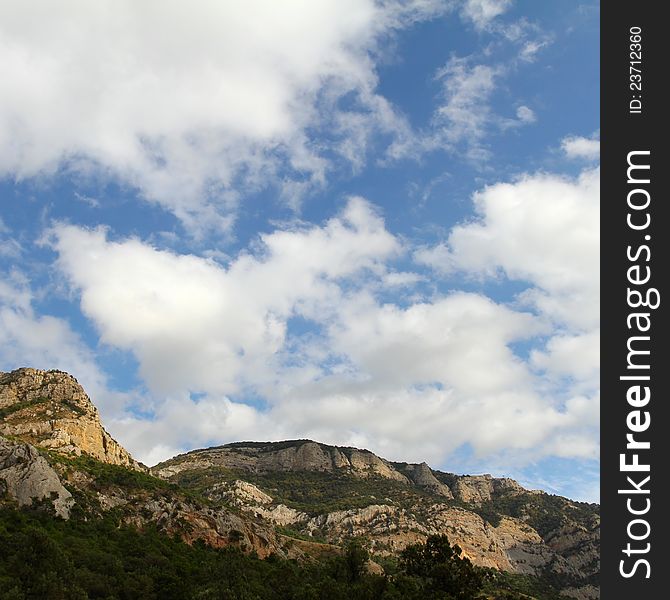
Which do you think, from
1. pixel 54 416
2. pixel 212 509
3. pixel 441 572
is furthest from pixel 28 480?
pixel 441 572

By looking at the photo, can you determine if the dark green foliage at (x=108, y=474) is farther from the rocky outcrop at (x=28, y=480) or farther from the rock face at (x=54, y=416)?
the rocky outcrop at (x=28, y=480)

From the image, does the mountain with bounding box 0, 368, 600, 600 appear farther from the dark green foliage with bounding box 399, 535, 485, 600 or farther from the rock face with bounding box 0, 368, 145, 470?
the dark green foliage with bounding box 399, 535, 485, 600

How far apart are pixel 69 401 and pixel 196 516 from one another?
49.0 m

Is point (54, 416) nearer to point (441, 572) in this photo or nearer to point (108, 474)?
point (108, 474)

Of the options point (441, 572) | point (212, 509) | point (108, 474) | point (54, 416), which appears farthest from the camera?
point (54, 416)

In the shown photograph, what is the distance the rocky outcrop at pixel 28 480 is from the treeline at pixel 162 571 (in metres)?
3.15

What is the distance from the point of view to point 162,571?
63.3 m

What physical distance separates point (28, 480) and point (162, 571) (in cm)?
2630

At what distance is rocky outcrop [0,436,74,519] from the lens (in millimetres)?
73125

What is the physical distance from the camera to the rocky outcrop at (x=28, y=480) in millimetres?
73125

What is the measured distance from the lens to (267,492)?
195 meters

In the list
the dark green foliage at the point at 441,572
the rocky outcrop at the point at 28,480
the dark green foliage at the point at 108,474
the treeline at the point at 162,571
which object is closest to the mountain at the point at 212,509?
the rocky outcrop at the point at 28,480

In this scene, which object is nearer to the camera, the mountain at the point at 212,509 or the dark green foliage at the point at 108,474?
the mountain at the point at 212,509

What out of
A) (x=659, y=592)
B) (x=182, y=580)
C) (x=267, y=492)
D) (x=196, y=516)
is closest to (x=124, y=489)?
(x=196, y=516)
